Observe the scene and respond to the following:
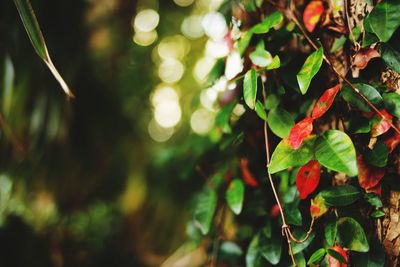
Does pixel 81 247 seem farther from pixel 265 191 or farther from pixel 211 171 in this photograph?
pixel 265 191

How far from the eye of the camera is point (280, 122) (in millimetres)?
520

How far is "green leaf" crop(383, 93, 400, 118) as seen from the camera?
0.43 meters

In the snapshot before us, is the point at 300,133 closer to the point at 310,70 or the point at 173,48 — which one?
the point at 310,70

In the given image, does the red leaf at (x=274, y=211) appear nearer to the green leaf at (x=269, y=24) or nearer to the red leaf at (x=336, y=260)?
the red leaf at (x=336, y=260)

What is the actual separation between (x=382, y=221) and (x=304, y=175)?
5.7 inches

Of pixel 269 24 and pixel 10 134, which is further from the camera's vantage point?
pixel 10 134

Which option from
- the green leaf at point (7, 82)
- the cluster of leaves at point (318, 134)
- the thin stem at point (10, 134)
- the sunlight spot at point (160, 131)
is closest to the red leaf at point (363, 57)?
the cluster of leaves at point (318, 134)

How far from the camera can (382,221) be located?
0.48 metres

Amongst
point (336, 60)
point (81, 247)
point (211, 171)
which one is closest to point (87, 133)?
point (81, 247)

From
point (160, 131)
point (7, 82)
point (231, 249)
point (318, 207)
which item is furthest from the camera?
point (160, 131)

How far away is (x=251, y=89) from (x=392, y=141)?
0.23 meters

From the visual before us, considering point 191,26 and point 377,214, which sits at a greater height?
point 377,214

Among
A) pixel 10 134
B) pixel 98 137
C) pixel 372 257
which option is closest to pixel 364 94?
pixel 372 257

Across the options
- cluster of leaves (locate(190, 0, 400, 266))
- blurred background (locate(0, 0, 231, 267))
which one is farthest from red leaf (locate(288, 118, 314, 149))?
blurred background (locate(0, 0, 231, 267))
